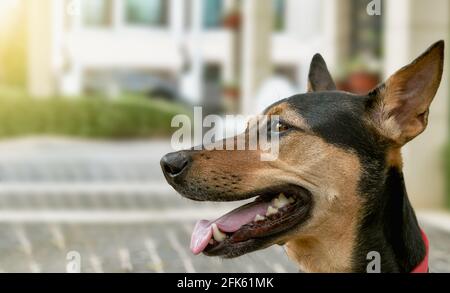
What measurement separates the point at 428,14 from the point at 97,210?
4088 mm

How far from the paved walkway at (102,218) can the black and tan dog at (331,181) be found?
1.77m

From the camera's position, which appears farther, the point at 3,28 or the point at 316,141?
the point at 3,28

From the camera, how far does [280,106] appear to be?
2918 mm

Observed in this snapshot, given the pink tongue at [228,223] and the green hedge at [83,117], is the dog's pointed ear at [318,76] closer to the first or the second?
the pink tongue at [228,223]

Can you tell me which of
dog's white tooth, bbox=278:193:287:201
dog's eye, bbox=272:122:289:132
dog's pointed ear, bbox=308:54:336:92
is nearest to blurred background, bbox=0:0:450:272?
dog's pointed ear, bbox=308:54:336:92

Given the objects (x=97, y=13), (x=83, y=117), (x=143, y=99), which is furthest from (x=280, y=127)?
(x=97, y=13)

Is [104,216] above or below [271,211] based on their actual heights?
below

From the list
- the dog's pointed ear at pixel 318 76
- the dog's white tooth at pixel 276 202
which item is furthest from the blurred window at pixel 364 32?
the dog's white tooth at pixel 276 202

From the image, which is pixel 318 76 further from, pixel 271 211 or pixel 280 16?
pixel 280 16

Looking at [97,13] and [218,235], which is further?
[97,13]

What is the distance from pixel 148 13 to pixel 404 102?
929 inches

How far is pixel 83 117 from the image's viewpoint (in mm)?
17094
